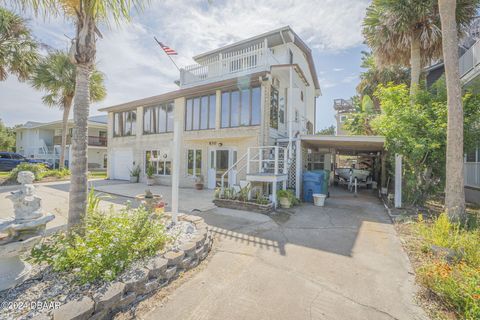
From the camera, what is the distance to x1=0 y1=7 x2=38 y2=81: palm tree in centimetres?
1147

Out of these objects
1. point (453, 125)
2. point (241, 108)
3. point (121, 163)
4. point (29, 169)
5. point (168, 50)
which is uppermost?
point (168, 50)

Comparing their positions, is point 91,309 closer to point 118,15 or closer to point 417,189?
point 118,15

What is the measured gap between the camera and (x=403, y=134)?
7.20 meters

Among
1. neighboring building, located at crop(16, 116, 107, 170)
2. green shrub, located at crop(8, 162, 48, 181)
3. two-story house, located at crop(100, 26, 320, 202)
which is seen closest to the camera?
two-story house, located at crop(100, 26, 320, 202)

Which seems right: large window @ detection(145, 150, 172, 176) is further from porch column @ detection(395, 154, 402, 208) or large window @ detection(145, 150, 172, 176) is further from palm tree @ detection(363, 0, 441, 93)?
palm tree @ detection(363, 0, 441, 93)

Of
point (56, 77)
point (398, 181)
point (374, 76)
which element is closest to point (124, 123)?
point (56, 77)

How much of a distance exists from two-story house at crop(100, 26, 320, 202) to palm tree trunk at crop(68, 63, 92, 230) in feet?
17.1

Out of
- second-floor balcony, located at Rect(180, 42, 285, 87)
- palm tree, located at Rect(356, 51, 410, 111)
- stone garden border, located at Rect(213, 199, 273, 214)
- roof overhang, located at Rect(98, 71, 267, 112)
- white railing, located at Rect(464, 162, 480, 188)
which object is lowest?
stone garden border, located at Rect(213, 199, 273, 214)

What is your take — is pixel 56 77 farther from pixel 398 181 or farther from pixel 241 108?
pixel 398 181

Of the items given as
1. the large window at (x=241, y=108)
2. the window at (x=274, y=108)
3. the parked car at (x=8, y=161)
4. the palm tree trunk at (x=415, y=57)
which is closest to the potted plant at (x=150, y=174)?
the large window at (x=241, y=108)

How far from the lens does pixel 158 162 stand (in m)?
14.6

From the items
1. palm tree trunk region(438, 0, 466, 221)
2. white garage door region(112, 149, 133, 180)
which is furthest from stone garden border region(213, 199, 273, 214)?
white garage door region(112, 149, 133, 180)

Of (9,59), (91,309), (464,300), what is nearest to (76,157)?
(91,309)

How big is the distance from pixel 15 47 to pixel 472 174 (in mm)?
24869
